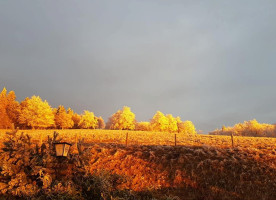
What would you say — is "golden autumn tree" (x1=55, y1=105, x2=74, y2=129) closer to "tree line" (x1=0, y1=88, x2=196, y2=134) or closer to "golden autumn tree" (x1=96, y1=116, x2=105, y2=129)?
"tree line" (x1=0, y1=88, x2=196, y2=134)

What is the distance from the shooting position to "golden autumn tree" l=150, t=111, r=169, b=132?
216ft

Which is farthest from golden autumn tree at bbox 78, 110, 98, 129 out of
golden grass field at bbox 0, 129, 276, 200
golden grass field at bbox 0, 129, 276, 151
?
golden grass field at bbox 0, 129, 276, 200

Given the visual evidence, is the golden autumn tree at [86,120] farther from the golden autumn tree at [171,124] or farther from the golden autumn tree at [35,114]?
the golden autumn tree at [171,124]

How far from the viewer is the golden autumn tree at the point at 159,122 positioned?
65.8 metres

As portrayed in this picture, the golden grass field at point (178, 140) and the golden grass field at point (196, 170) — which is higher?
the golden grass field at point (178, 140)

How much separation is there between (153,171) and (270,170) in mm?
7697

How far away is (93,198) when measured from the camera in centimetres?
629

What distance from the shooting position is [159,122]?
6569cm

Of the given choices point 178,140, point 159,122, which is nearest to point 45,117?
point 159,122

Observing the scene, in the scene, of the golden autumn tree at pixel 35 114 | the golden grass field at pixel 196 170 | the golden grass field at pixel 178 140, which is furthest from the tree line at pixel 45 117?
the golden grass field at pixel 196 170

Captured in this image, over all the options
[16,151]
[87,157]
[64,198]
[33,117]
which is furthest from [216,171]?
[33,117]

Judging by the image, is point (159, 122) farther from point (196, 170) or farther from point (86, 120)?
point (196, 170)

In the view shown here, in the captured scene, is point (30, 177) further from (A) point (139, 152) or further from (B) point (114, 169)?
(A) point (139, 152)

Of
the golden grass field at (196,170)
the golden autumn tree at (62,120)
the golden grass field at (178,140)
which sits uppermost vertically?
the golden autumn tree at (62,120)
